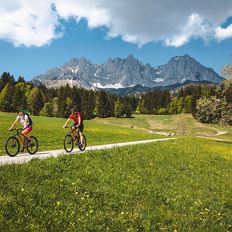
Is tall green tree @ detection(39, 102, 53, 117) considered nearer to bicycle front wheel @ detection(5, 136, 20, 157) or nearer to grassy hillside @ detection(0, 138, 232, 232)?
bicycle front wheel @ detection(5, 136, 20, 157)

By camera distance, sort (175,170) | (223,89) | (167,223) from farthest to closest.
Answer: (223,89) → (175,170) → (167,223)

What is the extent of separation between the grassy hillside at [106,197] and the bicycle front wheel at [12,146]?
459cm

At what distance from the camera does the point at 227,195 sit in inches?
733

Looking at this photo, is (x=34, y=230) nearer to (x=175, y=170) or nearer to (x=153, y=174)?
(x=153, y=174)

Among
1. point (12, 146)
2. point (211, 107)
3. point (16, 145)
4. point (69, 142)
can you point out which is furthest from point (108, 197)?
point (211, 107)

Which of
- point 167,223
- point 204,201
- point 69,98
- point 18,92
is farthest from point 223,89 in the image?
point 69,98

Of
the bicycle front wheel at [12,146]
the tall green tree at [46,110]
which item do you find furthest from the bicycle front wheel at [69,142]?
the tall green tree at [46,110]

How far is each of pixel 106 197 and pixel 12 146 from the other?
32.7 ft

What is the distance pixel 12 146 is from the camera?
21891 mm

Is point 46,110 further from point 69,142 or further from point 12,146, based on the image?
point 12,146

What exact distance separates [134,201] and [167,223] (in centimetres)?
189

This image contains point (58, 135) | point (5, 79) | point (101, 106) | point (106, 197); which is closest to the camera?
point (106, 197)

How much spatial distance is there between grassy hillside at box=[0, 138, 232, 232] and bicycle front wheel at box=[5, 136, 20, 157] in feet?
15.1

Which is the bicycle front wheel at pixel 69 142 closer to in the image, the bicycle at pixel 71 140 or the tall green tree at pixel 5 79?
the bicycle at pixel 71 140
